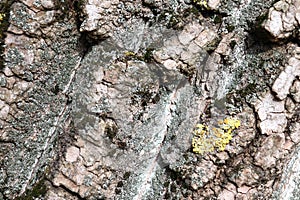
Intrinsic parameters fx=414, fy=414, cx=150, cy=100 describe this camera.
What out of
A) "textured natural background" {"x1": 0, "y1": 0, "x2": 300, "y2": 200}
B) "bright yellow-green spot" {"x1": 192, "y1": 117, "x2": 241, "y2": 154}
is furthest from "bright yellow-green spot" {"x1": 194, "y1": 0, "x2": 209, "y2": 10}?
"bright yellow-green spot" {"x1": 192, "y1": 117, "x2": 241, "y2": 154}

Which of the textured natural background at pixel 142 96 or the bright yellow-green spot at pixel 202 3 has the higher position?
the bright yellow-green spot at pixel 202 3

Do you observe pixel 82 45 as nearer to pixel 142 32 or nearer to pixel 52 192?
pixel 142 32

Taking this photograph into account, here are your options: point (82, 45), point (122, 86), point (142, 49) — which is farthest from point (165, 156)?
point (82, 45)

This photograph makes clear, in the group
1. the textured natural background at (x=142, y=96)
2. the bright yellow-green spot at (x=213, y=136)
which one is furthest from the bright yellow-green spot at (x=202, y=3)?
the bright yellow-green spot at (x=213, y=136)

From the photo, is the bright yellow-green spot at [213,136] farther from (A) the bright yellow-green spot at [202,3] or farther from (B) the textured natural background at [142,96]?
(A) the bright yellow-green spot at [202,3]

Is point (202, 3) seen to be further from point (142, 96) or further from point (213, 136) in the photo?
point (213, 136)

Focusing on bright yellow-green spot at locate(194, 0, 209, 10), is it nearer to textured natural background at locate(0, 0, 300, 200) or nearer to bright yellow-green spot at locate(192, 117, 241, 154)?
textured natural background at locate(0, 0, 300, 200)

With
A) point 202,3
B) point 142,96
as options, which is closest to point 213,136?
point 142,96
